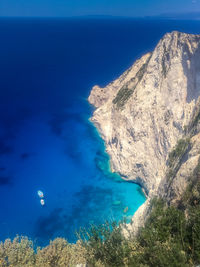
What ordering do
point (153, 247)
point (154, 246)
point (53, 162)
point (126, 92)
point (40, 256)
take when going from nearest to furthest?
point (153, 247), point (154, 246), point (40, 256), point (53, 162), point (126, 92)

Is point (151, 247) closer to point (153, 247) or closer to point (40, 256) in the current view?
point (153, 247)

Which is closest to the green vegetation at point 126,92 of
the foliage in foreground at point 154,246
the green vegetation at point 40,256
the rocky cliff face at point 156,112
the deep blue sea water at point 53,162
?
the rocky cliff face at point 156,112

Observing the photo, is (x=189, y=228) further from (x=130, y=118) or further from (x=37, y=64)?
(x=37, y=64)

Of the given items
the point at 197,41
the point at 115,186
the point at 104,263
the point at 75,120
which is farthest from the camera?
the point at 75,120

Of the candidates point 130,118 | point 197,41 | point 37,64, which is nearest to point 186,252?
point 197,41

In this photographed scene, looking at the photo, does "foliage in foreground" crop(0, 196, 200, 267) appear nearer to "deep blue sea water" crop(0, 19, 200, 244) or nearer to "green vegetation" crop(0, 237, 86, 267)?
"green vegetation" crop(0, 237, 86, 267)

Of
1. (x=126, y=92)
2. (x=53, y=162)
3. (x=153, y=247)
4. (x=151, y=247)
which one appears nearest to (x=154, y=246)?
(x=151, y=247)

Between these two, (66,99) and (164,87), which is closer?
(164,87)

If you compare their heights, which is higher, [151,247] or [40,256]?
[40,256]
